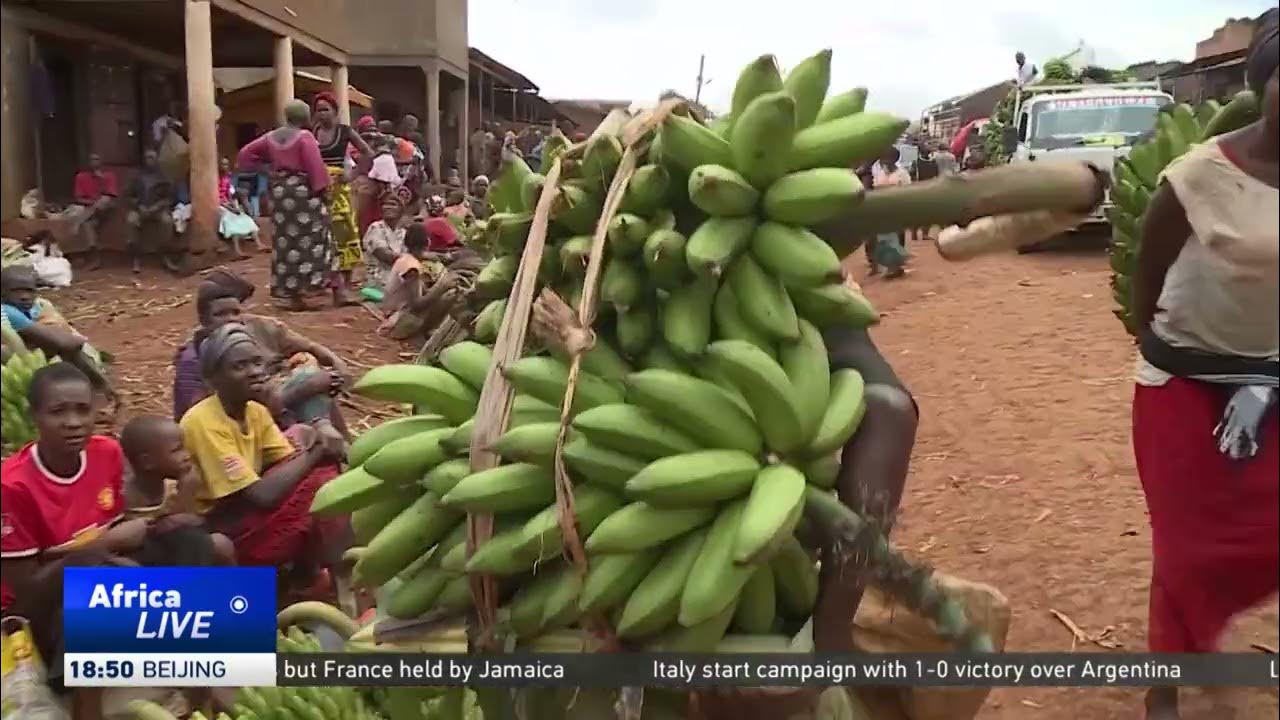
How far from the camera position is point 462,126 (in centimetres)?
223

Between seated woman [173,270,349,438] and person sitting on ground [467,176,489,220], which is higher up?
person sitting on ground [467,176,489,220]

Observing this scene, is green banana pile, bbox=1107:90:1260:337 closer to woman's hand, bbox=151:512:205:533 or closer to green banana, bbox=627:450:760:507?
green banana, bbox=627:450:760:507

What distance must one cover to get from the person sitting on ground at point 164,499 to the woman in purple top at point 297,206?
350 mm

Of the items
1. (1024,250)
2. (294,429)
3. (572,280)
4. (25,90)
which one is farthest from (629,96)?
(25,90)

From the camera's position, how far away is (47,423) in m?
1.83

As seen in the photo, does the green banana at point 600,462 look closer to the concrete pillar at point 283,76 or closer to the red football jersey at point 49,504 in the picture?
the red football jersey at point 49,504

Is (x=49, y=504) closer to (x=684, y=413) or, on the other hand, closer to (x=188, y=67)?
(x=188, y=67)

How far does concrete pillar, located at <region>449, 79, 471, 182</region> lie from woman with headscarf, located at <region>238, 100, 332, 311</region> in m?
0.27

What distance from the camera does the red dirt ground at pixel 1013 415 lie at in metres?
1.89

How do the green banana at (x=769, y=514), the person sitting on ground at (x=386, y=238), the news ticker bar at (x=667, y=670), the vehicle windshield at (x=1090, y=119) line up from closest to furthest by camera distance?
the green banana at (x=769, y=514) → the news ticker bar at (x=667, y=670) → the vehicle windshield at (x=1090, y=119) → the person sitting on ground at (x=386, y=238)

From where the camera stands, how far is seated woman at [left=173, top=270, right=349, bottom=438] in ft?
6.64

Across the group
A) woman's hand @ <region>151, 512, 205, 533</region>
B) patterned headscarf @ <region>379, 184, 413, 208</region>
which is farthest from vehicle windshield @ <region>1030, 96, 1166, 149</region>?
woman's hand @ <region>151, 512, 205, 533</region>

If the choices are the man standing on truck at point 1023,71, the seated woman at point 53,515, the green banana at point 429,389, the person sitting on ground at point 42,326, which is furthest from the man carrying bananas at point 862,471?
the person sitting on ground at point 42,326

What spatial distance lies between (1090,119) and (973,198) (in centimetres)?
59
